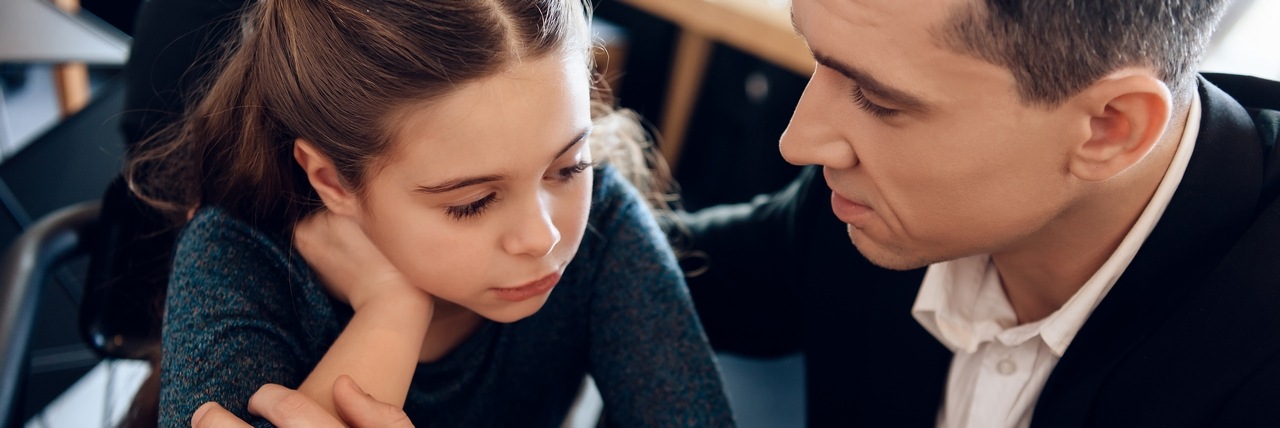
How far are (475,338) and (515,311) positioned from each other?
138mm

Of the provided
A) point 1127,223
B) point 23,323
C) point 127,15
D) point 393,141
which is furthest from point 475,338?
point 127,15

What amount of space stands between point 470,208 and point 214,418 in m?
0.28

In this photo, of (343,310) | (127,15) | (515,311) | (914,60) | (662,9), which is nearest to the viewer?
(914,60)

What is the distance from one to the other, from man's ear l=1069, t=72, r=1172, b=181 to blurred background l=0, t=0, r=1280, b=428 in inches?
22.4

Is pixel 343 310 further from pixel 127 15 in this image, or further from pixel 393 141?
pixel 127 15

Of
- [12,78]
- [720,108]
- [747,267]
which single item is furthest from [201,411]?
[12,78]

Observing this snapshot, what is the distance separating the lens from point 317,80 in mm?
852

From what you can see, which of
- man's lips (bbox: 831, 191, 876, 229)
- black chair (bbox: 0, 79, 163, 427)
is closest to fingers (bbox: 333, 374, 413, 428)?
black chair (bbox: 0, 79, 163, 427)

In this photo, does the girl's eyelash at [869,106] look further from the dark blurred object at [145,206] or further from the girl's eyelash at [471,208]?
the dark blurred object at [145,206]

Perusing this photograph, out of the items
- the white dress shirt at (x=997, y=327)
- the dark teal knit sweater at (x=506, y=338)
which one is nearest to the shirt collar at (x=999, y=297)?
the white dress shirt at (x=997, y=327)

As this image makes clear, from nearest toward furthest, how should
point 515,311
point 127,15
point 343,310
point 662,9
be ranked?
1. point 515,311
2. point 343,310
3. point 662,9
4. point 127,15

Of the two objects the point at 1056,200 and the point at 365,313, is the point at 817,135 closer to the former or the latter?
the point at 1056,200

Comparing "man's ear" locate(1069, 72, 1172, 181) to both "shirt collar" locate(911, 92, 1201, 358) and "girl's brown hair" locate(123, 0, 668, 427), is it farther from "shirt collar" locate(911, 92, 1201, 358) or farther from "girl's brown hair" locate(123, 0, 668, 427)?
"girl's brown hair" locate(123, 0, 668, 427)

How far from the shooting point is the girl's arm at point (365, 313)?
0.90 meters
